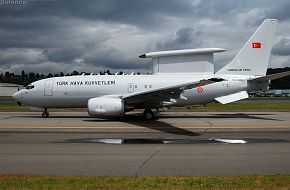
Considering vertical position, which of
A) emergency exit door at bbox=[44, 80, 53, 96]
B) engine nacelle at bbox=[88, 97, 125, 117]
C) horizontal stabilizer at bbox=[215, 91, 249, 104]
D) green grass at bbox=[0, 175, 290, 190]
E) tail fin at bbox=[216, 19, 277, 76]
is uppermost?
tail fin at bbox=[216, 19, 277, 76]

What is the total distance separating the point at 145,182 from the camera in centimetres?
698

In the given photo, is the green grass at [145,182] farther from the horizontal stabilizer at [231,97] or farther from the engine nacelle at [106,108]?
the horizontal stabilizer at [231,97]

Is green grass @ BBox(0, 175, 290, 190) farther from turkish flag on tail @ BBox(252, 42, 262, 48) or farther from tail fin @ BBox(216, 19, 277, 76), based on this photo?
turkish flag on tail @ BBox(252, 42, 262, 48)

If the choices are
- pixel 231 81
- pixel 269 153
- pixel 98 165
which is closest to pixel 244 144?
pixel 269 153

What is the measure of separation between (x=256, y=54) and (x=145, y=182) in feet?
75.1

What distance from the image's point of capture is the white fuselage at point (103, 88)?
84.2 ft

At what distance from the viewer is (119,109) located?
22.5m

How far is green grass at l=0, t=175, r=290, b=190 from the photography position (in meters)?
6.61

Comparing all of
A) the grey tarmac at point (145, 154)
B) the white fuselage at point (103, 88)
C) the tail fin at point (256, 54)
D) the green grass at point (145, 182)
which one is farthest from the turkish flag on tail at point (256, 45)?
the green grass at point (145, 182)

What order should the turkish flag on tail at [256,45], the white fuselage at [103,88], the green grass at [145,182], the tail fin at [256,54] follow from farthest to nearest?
1. the turkish flag on tail at [256,45]
2. the tail fin at [256,54]
3. the white fuselage at [103,88]
4. the green grass at [145,182]

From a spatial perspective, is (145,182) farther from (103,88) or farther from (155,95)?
(103,88)

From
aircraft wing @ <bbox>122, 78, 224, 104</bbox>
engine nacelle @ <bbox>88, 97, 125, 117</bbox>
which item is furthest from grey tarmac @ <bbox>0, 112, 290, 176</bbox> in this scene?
engine nacelle @ <bbox>88, 97, 125, 117</bbox>

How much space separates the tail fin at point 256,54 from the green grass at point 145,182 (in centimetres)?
2075

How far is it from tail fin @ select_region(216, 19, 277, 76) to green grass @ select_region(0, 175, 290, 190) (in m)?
20.7
